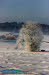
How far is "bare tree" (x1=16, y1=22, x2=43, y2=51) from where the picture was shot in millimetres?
2182

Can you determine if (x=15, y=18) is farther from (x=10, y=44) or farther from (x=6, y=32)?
(x=10, y=44)

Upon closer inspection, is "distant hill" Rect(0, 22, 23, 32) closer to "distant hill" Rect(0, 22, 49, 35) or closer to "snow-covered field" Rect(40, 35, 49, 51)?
"distant hill" Rect(0, 22, 49, 35)

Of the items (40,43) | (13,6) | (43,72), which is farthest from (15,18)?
(43,72)

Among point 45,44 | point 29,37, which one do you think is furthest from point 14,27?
point 45,44

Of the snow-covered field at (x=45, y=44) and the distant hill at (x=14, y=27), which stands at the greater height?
the distant hill at (x=14, y=27)

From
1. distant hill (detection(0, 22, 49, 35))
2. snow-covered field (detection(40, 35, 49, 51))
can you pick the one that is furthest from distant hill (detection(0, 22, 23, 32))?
snow-covered field (detection(40, 35, 49, 51))

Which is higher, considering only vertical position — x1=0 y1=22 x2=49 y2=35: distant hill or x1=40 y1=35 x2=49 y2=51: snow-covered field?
x1=0 y1=22 x2=49 y2=35: distant hill

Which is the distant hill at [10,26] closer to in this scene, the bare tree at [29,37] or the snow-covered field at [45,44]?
the bare tree at [29,37]

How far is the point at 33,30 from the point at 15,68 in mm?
567

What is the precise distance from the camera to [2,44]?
2213mm

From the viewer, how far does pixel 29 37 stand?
7.27 feet

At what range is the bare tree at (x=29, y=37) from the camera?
2182 mm

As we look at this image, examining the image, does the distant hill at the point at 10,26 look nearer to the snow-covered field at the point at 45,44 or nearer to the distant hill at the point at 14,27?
the distant hill at the point at 14,27

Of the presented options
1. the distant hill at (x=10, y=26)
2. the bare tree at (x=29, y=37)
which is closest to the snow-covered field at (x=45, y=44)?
the bare tree at (x=29, y=37)
